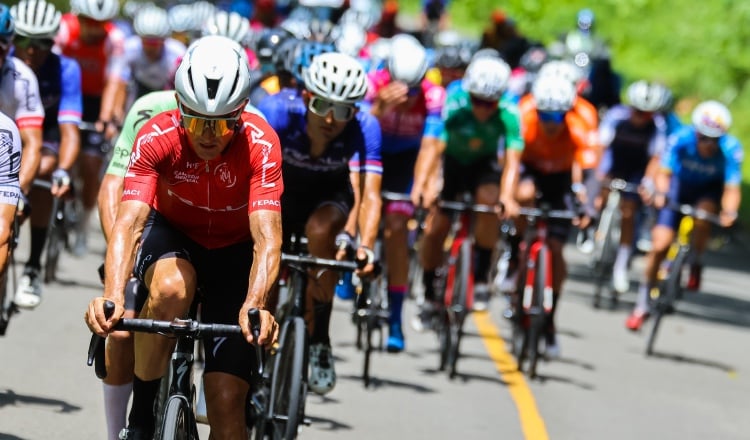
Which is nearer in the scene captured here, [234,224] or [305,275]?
[234,224]

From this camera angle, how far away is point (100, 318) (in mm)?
5824

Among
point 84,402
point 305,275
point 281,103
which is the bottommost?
point 84,402

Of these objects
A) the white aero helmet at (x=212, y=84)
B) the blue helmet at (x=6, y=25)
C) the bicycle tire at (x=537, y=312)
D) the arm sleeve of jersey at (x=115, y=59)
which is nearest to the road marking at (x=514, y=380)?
the bicycle tire at (x=537, y=312)

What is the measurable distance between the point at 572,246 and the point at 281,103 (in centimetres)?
1647

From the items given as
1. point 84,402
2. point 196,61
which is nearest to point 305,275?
point 84,402

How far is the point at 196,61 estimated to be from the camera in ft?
20.9

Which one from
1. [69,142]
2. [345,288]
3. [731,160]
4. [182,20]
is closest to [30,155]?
[69,142]

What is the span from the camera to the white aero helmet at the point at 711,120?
14.3 meters

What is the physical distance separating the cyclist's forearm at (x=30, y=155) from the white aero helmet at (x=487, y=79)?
149 inches

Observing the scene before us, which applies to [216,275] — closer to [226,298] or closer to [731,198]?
[226,298]

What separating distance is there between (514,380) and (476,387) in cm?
54

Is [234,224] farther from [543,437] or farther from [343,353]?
[343,353]

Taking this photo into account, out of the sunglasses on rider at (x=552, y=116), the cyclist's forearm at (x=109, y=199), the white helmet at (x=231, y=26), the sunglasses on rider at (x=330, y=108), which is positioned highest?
the white helmet at (x=231, y=26)

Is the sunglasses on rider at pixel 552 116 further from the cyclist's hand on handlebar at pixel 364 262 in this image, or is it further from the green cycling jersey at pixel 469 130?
the cyclist's hand on handlebar at pixel 364 262
